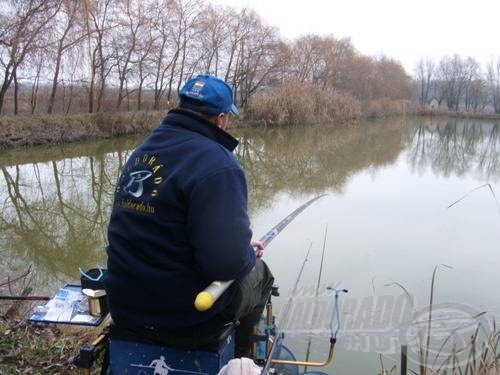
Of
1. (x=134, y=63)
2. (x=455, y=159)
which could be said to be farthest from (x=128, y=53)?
(x=455, y=159)

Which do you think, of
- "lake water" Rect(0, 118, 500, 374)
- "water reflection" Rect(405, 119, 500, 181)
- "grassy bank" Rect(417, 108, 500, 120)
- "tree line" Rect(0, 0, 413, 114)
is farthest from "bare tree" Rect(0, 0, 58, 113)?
"grassy bank" Rect(417, 108, 500, 120)

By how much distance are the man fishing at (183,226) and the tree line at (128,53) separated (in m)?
13.6

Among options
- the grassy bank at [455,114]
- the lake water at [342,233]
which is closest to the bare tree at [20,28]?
the lake water at [342,233]

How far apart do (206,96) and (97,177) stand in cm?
916

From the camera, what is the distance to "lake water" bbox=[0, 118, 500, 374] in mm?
3627

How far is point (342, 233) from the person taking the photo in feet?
21.1

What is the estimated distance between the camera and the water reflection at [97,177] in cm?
557

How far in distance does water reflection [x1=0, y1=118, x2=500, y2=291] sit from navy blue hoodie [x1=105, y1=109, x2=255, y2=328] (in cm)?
320

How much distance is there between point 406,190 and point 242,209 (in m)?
8.76

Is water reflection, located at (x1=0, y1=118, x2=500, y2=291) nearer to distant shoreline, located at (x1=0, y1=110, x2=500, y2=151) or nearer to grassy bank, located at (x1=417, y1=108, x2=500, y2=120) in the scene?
distant shoreline, located at (x1=0, y1=110, x2=500, y2=151)

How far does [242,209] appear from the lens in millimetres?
1407

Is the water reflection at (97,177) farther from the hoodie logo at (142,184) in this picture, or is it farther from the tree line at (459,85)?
the tree line at (459,85)

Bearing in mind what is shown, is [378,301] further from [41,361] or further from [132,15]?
[132,15]

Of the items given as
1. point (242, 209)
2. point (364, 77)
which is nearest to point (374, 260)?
point (242, 209)
